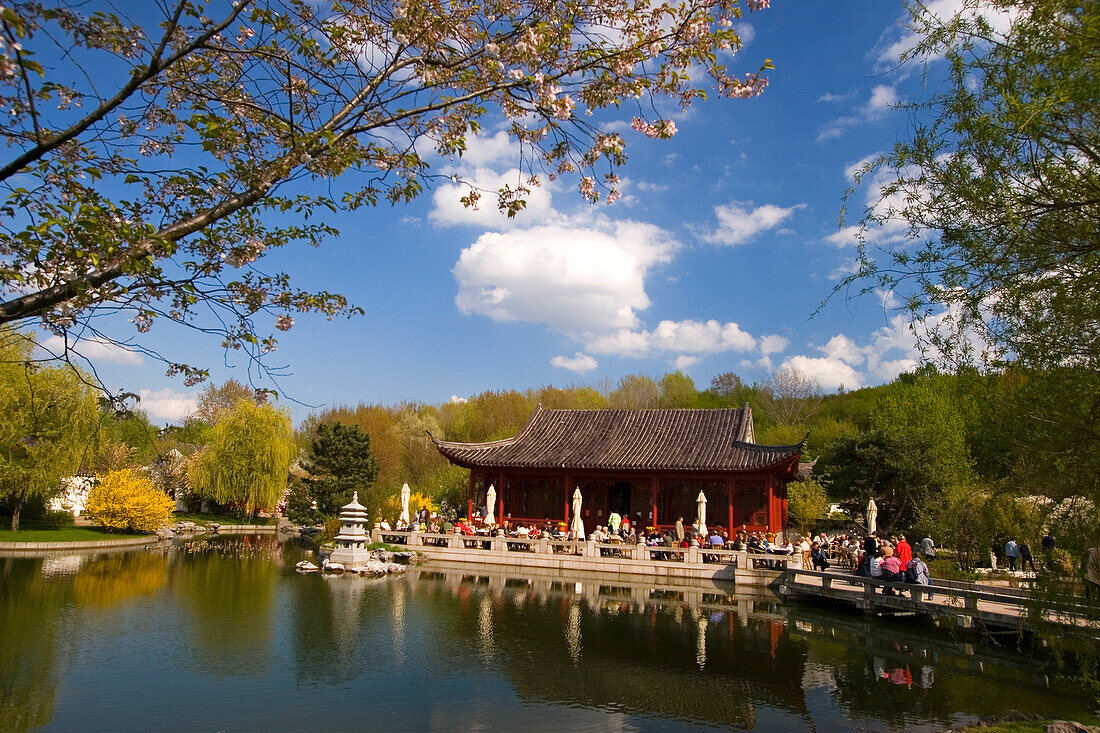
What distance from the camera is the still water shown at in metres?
7.26

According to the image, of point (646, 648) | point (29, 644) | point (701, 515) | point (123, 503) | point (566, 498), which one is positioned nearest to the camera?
point (29, 644)

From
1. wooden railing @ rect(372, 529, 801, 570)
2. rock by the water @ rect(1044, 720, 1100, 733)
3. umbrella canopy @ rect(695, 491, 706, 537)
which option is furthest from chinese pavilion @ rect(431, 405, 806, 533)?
rock by the water @ rect(1044, 720, 1100, 733)

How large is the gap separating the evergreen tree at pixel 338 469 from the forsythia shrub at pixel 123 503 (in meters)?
5.78

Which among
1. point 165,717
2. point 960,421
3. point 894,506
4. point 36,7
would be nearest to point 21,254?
point 36,7

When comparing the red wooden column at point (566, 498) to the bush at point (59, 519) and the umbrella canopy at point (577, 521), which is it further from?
the bush at point (59, 519)

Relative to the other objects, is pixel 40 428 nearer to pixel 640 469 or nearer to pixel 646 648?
pixel 640 469

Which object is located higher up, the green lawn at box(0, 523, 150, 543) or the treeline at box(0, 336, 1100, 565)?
the treeline at box(0, 336, 1100, 565)

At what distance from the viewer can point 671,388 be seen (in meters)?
52.8

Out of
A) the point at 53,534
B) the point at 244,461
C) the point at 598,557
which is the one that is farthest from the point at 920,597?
the point at 244,461

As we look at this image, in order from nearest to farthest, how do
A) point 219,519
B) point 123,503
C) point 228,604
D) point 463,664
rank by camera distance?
point 463,664, point 228,604, point 123,503, point 219,519

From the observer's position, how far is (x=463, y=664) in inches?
363

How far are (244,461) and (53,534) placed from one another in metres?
9.65

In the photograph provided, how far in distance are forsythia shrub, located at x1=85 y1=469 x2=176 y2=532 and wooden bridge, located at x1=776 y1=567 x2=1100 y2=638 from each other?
21769 mm

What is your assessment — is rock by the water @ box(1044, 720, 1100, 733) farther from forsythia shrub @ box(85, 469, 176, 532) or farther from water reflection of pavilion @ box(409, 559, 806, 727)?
forsythia shrub @ box(85, 469, 176, 532)
